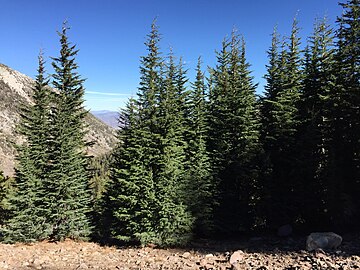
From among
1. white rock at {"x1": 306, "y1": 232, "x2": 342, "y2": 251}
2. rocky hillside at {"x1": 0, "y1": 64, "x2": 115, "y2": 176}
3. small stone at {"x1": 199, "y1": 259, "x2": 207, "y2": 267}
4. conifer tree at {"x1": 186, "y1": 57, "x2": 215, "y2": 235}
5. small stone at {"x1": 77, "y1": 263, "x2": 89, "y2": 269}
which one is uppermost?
rocky hillside at {"x1": 0, "y1": 64, "x2": 115, "y2": 176}

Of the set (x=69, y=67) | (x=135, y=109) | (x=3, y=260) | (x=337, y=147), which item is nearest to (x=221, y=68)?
(x=135, y=109)

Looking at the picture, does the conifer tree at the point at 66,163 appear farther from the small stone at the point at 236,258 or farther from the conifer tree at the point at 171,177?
the small stone at the point at 236,258

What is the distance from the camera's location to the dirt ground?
9.63 meters

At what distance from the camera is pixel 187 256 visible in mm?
12391

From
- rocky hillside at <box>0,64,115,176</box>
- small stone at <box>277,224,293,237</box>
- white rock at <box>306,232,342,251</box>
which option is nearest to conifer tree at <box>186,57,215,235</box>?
small stone at <box>277,224,293,237</box>

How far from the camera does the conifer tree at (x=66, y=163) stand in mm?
17406

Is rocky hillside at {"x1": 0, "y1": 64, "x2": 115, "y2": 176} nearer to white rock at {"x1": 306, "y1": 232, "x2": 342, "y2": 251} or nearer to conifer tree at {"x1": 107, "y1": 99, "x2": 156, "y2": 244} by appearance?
conifer tree at {"x1": 107, "y1": 99, "x2": 156, "y2": 244}

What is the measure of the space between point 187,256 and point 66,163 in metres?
10.4

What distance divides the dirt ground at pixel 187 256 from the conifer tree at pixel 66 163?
64.5 inches

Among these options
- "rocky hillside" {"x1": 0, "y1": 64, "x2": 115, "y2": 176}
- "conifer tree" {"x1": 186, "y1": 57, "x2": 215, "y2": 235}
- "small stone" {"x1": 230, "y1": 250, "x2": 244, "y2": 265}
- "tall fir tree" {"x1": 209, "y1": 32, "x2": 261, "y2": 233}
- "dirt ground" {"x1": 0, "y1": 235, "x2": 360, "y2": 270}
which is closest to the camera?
"dirt ground" {"x1": 0, "y1": 235, "x2": 360, "y2": 270}

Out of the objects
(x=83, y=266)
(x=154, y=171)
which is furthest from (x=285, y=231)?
(x=83, y=266)

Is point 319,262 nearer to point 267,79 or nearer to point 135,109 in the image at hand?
point 135,109

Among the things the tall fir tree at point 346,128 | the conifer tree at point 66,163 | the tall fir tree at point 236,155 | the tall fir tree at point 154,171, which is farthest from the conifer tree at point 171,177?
the tall fir tree at point 346,128

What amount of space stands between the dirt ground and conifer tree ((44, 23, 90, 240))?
5.37ft
